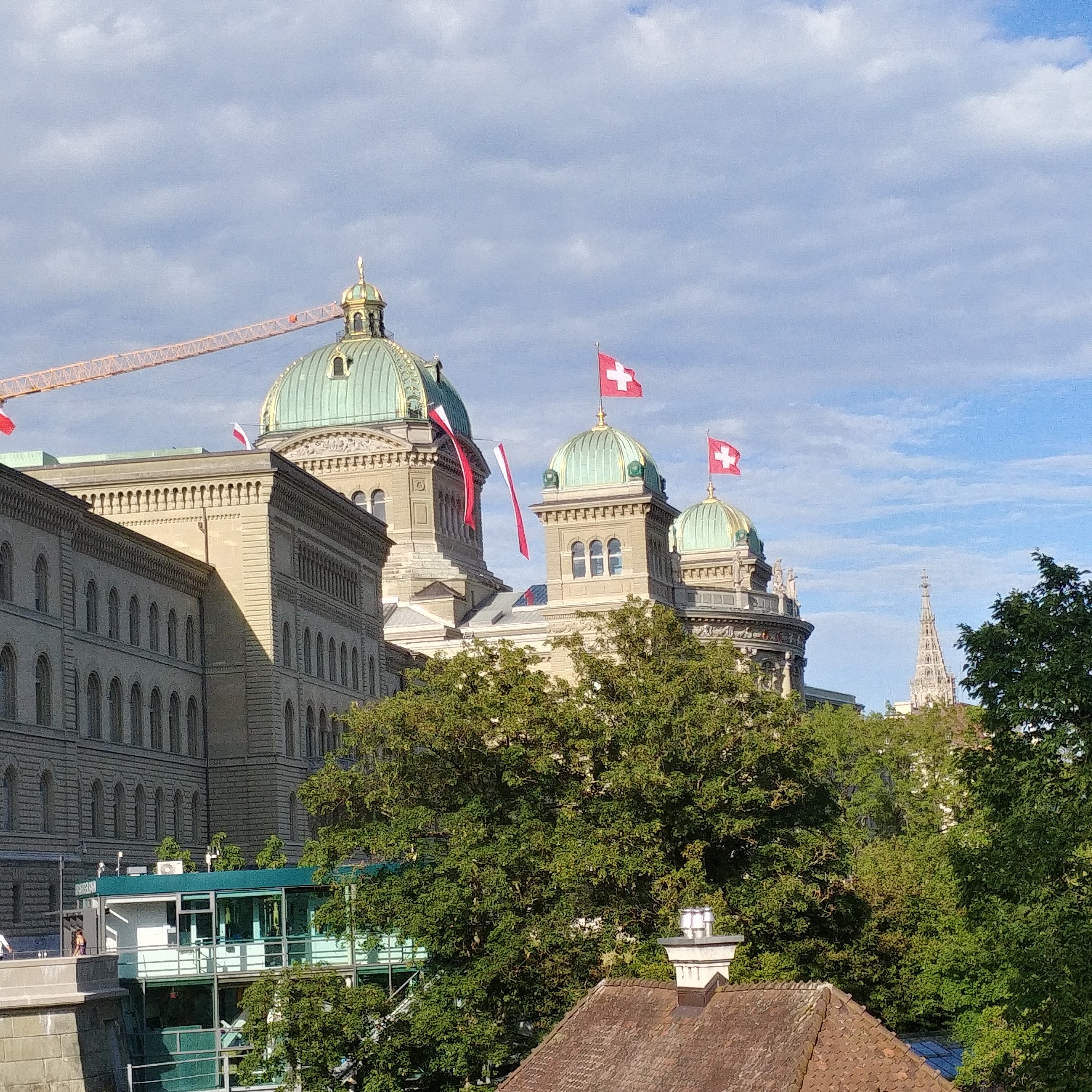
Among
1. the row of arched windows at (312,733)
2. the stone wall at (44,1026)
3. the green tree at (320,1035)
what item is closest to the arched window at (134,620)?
the row of arched windows at (312,733)

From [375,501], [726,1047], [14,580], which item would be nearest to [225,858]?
[14,580]

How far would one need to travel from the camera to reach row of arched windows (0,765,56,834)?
74250 millimetres

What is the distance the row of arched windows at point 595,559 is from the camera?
456 ft

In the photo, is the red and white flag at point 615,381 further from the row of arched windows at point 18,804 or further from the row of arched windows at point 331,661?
the row of arched windows at point 18,804

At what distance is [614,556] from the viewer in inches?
5477

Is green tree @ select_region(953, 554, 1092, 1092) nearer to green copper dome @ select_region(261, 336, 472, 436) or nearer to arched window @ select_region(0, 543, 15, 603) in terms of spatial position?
arched window @ select_region(0, 543, 15, 603)

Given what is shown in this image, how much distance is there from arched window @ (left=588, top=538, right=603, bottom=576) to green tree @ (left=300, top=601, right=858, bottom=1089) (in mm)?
75161

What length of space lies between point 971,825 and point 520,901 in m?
11.2

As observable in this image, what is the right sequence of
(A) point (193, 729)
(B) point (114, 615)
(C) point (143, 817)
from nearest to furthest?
(B) point (114, 615), (C) point (143, 817), (A) point (193, 729)

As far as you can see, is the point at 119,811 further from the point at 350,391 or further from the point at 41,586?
the point at 350,391

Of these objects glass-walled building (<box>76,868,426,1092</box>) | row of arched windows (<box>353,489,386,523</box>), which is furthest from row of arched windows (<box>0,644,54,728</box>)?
row of arched windows (<box>353,489,386,523</box>)

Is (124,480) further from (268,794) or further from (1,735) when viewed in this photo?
(1,735)

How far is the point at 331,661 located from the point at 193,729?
13028 mm

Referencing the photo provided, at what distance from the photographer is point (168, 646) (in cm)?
9112
